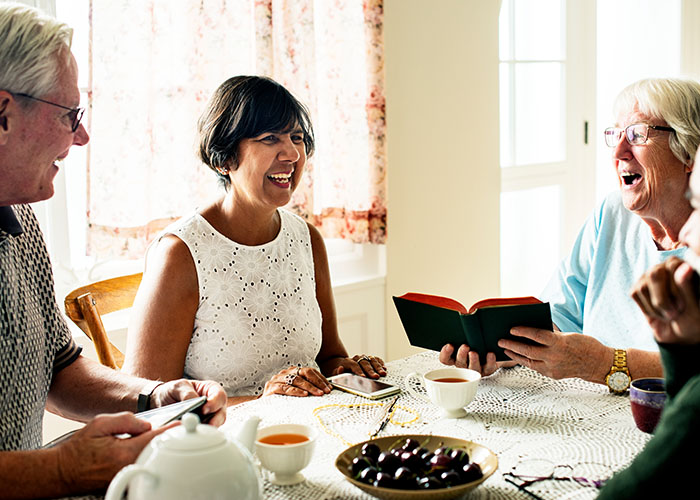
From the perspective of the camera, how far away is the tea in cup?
1.27m

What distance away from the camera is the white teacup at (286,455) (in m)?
1.11

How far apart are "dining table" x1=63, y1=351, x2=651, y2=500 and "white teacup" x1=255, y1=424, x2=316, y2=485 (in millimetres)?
16

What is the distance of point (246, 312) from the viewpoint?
6.39 ft

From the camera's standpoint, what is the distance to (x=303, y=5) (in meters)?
2.65

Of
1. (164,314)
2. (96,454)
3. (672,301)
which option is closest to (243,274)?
(164,314)

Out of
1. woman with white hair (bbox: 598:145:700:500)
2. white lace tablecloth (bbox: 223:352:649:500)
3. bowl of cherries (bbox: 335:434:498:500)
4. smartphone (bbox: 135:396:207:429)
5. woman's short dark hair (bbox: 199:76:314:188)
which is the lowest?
white lace tablecloth (bbox: 223:352:649:500)

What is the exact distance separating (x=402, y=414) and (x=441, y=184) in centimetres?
205

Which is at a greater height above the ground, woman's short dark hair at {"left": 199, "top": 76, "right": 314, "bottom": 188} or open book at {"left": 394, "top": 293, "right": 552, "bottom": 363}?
woman's short dark hair at {"left": 199, "top": 76, "right": 314, "bottom": 188}

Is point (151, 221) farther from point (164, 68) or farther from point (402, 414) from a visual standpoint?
point (402, 414)

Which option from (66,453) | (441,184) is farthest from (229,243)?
(441,184)

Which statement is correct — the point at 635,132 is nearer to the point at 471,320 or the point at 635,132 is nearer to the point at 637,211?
the point at 637,211

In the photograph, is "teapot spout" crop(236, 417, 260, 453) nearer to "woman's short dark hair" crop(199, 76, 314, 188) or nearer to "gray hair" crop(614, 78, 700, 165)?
"woman's short dark hair" crop(199, 76, 314, 188)

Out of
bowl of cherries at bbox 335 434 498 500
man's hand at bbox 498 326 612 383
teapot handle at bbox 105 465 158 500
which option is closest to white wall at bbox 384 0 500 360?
man's hand at bbox 498 326 612 383

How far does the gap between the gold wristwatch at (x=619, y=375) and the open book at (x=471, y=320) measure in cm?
15
